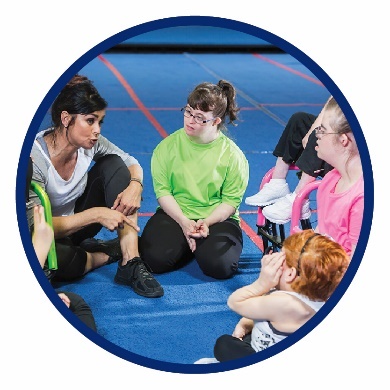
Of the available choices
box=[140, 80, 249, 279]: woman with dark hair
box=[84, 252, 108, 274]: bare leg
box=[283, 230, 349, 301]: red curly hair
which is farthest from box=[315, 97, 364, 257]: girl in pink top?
box=[84, 252, 108, 274]: bare leg

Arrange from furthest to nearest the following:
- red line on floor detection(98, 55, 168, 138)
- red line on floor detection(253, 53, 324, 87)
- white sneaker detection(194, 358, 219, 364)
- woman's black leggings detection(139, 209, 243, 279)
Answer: red line on floor detection(253, 53, 324, 87) → red line on floor detection(98, 55, 168, 138) → woman's black leggings detection(139, 209, 243, 279) → white sneaker detection(194, 358, 219, 364)

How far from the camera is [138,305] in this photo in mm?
2705

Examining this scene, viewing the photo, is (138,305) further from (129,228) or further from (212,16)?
(212,16)

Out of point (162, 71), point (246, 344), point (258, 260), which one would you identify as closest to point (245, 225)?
point (258, 260)

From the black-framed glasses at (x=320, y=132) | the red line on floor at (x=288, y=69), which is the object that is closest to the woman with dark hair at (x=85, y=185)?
the black-framed glasses at (x=320, y=132)

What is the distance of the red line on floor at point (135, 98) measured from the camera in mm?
4688

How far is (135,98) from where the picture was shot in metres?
5.69

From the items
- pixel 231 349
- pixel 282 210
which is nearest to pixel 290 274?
pixel 231 349

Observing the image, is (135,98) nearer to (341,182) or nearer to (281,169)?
(281,169)

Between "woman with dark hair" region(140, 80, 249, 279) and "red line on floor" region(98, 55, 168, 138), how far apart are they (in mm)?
1684

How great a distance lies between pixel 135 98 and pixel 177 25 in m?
3.29

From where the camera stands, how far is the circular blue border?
2.39m

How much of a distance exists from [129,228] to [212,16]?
2.96 feet

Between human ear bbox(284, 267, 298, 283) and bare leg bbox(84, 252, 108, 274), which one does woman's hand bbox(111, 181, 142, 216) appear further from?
human ear bbox(284, 267, 298, 283)
